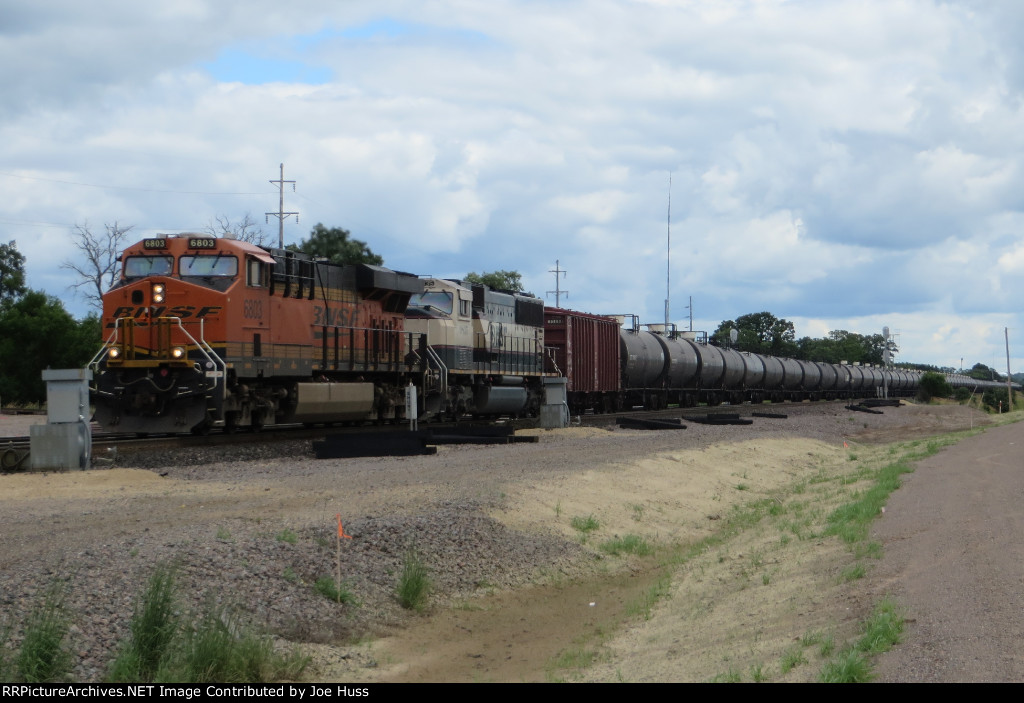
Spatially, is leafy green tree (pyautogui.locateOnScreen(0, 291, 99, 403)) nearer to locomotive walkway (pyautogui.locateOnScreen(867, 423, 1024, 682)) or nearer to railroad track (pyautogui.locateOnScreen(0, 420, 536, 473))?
railroad track (pyautogui.locateOnScreen(0, 420, 536, 473))

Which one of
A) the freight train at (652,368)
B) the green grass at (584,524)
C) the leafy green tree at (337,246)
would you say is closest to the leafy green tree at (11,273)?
the leafy green tree at (337,246)

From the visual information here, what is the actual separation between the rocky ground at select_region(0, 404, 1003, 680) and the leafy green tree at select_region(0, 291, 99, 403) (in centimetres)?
3360

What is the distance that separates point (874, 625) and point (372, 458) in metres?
12.6

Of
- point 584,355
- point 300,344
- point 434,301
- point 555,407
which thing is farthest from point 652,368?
point 300,344

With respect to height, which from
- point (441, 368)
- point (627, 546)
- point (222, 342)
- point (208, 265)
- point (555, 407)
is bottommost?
point (627, 546)

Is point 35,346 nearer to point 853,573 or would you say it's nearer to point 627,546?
point 627,546

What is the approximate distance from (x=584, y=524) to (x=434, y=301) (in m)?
14.6

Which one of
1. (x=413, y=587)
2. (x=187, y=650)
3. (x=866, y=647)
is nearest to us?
(x=866, y=647)

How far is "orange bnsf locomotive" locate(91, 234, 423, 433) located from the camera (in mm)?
18859

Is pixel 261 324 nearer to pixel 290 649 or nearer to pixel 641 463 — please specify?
pixel 641 463

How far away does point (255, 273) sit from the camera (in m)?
20.2

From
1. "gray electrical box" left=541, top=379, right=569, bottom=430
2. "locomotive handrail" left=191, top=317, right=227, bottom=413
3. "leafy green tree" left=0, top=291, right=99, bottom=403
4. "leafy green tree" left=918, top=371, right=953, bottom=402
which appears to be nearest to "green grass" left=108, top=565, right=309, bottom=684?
"locomotive handrail" left=191, top=317, right=227, bottom=413

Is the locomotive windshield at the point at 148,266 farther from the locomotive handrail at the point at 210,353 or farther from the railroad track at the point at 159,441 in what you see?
the railroad track at the point at 159,441
